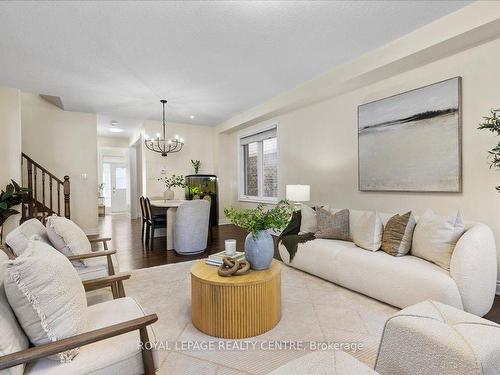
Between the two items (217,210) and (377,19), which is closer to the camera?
(377,19)

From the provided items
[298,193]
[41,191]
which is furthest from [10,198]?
[298,193]

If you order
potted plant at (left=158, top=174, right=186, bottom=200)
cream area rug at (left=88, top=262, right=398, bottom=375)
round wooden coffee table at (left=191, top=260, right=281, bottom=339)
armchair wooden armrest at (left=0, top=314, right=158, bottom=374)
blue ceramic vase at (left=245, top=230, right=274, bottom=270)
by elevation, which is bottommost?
cream area rug at (left=88, top=262, right=398, bottom=375)

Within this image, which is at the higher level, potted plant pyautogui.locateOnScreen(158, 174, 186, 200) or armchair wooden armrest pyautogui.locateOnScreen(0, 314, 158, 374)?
potted plant pyautogui.locateOnScreen(158, 174, 186, 200)

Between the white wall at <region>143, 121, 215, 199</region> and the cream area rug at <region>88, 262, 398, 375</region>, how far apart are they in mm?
4227

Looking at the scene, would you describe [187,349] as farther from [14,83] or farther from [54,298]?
[14,83]

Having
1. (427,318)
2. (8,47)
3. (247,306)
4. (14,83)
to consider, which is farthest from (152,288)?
(14,83)

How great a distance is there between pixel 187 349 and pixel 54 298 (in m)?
1.04

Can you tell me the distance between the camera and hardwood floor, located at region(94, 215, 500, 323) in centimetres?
375

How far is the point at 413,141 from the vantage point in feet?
10.8

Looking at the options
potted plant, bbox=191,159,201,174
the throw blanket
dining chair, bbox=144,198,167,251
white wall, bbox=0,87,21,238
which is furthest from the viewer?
potted plant, bbox=191,159,201,174

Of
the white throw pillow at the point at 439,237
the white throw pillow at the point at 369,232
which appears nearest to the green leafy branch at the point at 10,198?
the white throw pillow at the point at 369,232

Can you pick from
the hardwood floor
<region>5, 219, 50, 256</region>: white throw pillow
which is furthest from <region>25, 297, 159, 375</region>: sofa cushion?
the hardwood floor

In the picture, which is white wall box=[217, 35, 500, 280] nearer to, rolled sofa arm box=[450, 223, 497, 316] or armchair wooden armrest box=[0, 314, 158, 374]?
rolled sofa arm box=[450, 223, 497, 316]

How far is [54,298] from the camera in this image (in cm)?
118
